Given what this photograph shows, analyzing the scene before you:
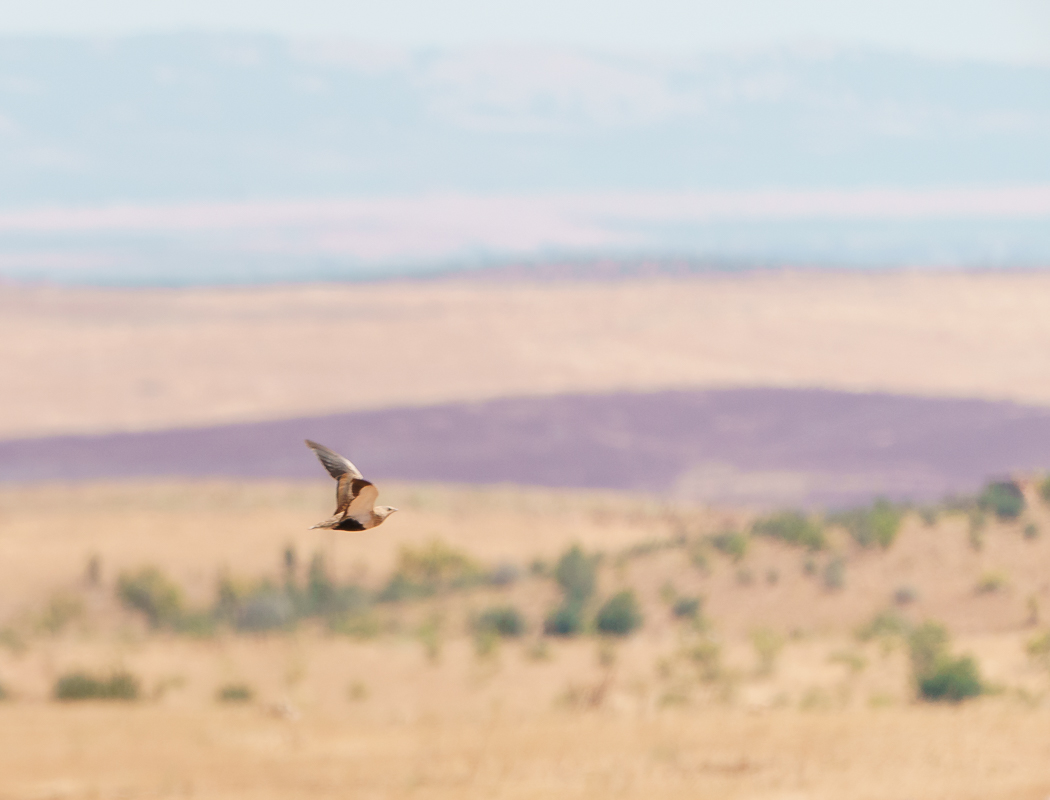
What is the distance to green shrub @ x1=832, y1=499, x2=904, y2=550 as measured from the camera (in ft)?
91.1

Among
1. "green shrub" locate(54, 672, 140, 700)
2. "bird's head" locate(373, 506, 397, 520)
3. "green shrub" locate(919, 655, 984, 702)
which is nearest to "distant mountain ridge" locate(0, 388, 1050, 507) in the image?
"green shrub" locate(919, 655, 984, 702)

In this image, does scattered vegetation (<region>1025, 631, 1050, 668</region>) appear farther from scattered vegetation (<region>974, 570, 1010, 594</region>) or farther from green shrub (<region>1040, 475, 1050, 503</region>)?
green shrub (<region>1040, 475, 1050, 503</region>)

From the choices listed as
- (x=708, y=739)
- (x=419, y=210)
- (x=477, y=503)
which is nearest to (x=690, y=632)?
(x=708, y=739)

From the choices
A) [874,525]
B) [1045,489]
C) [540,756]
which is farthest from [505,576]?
[540,756]

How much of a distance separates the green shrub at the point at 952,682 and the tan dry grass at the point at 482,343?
44.3m

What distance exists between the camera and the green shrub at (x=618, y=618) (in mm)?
24859

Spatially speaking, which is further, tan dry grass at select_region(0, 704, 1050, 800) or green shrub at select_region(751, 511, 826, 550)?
green shrub at select_region(751, 511, 826, 550)

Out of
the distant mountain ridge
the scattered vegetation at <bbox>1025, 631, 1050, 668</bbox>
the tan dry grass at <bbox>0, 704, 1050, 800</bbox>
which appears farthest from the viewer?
the distant mountain ridge

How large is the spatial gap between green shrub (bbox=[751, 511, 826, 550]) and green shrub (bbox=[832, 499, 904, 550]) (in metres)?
0.68

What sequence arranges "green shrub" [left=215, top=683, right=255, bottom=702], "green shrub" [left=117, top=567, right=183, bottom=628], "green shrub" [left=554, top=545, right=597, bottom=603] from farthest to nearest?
1. "green shrub" [left=117, top=567, right=183, bottom=628]
2. "green shrub" [left=554, top=545, right=597, bottom=603]
3. "green shrub" [left=215, top=683, right=255, bottom=702]

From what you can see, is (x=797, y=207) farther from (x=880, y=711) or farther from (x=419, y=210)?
(x=880, y=711)

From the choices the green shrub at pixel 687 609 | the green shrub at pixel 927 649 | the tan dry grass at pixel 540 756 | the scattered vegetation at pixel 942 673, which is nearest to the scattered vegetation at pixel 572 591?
the green shrub at pixel 687 609

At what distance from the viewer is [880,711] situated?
59.7ft

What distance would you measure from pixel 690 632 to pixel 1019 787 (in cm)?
1005
